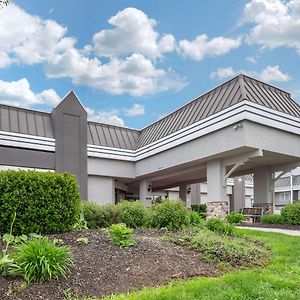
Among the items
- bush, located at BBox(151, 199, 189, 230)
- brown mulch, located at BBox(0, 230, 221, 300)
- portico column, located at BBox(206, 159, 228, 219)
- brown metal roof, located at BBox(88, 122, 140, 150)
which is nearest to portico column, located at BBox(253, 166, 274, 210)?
portico column, located at BBox(206, 159, 228, 219)

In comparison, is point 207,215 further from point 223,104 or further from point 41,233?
point 41,233

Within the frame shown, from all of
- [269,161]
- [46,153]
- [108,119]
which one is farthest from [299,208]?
[108,119]

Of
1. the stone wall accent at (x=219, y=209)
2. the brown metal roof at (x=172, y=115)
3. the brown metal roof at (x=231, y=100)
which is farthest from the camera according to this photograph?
the stone wall accent at (x=219, y=209)

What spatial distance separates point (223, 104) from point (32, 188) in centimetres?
1081

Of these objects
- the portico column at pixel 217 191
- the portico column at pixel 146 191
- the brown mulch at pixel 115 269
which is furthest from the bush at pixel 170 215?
the portico column at pixel 146 191

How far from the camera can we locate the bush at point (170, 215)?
846 cm

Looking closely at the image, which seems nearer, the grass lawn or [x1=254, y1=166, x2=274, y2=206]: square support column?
the grass lawn

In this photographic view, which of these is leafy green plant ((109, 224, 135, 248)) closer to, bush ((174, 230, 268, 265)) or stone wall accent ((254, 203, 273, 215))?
bush ((174, 230, 268, 265))

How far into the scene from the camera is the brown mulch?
432 cm

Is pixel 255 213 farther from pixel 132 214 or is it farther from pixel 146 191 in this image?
pixel 132 214

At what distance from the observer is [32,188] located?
675 cm

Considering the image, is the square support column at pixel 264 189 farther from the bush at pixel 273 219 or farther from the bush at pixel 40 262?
the bush at pixel 40 262

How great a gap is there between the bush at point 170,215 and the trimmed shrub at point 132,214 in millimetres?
314

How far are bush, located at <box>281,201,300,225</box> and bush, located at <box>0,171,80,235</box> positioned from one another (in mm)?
9307
